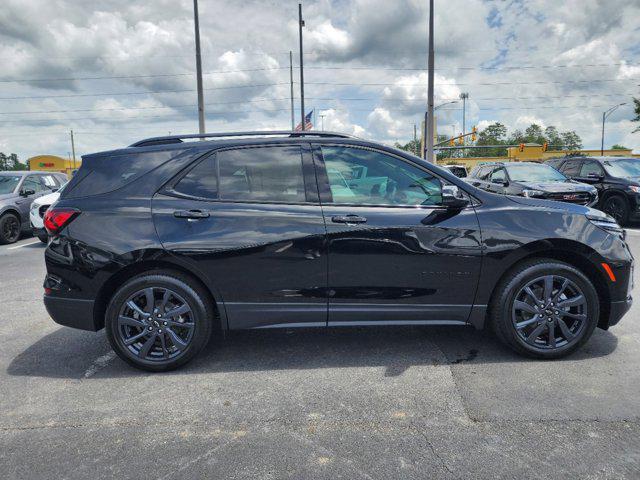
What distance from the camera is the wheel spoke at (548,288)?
3.46m

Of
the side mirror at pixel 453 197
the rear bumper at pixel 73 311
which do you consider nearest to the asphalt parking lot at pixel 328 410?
the rear bumper at pixel 73 311

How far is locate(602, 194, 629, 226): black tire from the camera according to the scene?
1081 centimetres

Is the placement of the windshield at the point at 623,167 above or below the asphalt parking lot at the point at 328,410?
above

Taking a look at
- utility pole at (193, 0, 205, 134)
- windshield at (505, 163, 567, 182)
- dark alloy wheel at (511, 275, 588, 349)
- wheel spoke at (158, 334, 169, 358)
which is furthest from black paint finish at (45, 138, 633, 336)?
utility pole at (193, 0, 205, 134)

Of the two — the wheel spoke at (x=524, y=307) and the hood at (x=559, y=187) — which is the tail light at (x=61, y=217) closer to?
the wheel spoke at (x=524, y=307)

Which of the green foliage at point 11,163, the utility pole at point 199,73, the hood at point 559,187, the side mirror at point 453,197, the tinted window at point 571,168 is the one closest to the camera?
the side mirror at point 453,197

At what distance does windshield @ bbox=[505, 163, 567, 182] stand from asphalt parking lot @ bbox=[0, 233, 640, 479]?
731 cm

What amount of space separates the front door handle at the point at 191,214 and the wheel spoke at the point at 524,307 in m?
2.40

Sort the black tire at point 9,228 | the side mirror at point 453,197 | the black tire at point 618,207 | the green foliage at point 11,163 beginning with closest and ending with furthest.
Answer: the side mirror at point 453,197, the black tire at point 9,228, the black tire at point 618,207, the green foliage at point 11,163

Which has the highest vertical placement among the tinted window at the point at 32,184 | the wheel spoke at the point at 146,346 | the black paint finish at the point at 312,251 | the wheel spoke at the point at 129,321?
the tinted window at the point at 32,184

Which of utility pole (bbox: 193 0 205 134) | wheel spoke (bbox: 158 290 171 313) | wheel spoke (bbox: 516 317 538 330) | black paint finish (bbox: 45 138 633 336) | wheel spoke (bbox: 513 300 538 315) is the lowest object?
wheel spoke (bbox: 516 317 538 330)

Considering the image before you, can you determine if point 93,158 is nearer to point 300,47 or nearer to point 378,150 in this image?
point 378,150

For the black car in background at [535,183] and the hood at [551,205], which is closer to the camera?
the hood at [551,205]

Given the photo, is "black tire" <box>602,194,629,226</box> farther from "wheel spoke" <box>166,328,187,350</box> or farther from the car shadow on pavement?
"wheel spoke" <box>166,328,187,350</box>
